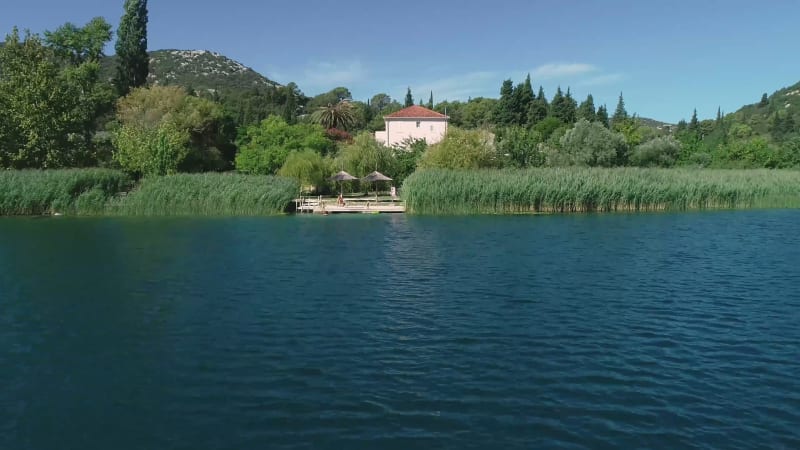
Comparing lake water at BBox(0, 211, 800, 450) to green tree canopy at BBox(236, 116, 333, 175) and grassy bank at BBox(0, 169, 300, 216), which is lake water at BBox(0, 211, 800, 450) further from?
green tree canopy at BBox(236, 116, 333, 175)

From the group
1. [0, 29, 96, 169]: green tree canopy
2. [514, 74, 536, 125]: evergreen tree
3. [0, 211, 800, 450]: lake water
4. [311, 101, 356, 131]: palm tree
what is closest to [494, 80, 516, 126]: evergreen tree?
[514, 74, 536, 125]: evergreen tree

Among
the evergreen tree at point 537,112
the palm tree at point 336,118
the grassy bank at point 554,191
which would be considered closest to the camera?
the grassy bank at point 554,191

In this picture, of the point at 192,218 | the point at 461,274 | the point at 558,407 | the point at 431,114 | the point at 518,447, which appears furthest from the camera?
the point at 431,114

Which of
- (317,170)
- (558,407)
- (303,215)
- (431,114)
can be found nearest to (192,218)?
(303,215)

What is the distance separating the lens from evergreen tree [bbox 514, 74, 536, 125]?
10006 centimetres

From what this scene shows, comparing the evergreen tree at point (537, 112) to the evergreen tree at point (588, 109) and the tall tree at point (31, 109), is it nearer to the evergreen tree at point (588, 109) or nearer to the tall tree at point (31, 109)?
the evergreen tree at point (588, 109)

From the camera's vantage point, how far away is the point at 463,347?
12.2 metres

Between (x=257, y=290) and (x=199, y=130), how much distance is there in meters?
46.3

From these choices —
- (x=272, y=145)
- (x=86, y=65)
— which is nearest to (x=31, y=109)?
(x=86, y=65)

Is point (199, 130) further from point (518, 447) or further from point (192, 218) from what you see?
point (518, 447)

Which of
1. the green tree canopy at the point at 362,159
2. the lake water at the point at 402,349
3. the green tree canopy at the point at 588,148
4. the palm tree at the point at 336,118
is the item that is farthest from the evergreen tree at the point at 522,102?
the lake water at the point at 402,349

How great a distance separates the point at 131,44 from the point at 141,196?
31738 mm

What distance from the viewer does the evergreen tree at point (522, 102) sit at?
328 feet

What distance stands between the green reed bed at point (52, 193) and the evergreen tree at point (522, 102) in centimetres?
6968
